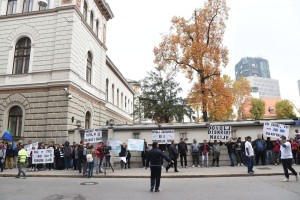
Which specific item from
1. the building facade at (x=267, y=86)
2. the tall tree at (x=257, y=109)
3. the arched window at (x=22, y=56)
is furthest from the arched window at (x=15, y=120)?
the building facade at (x=267, y=86)

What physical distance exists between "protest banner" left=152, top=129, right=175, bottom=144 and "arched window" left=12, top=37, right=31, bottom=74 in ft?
44.7

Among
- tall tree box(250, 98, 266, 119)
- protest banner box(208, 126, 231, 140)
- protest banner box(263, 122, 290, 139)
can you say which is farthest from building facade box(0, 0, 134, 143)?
tall tree box(250, 98, 266, 119)

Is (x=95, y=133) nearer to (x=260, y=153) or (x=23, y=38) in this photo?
(x=260, y=153)

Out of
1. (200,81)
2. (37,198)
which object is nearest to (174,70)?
(200,81)

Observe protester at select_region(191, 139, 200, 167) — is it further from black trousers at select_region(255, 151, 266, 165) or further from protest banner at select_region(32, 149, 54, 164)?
protest banner at select_region(32, 149, 54, 164)

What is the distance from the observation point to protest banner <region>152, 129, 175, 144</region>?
710 inches

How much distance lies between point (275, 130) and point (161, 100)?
17.9m

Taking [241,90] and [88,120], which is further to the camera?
[241,90]

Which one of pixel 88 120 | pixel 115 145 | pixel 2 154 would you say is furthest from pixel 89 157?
pixel 88 120

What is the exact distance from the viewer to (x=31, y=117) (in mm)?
21828

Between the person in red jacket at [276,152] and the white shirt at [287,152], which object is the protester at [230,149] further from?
the white shirt at [287,152]

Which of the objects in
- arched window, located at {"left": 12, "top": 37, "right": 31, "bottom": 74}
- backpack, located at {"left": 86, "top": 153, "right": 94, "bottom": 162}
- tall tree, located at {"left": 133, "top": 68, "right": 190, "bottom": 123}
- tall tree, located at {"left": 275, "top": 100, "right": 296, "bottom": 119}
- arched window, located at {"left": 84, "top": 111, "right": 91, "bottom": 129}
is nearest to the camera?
backpack, located at {"left": 86, "top": 153, "right": 94, "bottom": 162}

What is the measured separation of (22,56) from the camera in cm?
2370

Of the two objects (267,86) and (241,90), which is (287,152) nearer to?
(241,90)
